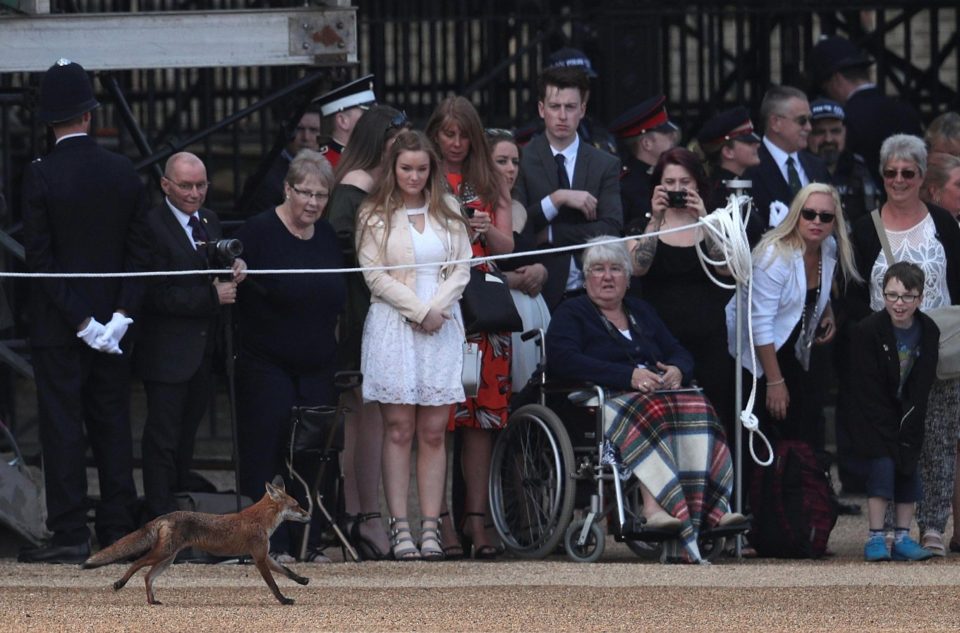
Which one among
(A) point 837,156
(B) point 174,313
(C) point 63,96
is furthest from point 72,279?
(A) point 837,156

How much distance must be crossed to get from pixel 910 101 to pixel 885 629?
26.1 feet

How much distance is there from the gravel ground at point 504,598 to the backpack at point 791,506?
32cm

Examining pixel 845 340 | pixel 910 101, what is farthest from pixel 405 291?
pixel 910 101

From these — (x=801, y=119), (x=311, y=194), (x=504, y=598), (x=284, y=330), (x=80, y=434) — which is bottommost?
(x=504, y=598)

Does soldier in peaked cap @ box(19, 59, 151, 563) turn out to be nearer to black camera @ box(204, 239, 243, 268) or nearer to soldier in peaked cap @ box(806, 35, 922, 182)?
black camera @ box(204, 239, 243, 268)

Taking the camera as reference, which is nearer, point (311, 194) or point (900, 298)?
point (311, 194)

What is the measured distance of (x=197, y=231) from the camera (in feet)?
31.0

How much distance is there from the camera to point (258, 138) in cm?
1694

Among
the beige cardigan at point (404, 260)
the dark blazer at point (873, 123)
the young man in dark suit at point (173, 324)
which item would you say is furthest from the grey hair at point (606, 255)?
the dark blazer at point (873, 123)

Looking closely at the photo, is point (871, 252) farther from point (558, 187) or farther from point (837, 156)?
point (837, 156)

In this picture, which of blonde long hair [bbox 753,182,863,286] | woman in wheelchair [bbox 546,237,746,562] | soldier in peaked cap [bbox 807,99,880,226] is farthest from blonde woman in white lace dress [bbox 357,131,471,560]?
soldier in peaked cap [bbox 807,99,880,226]

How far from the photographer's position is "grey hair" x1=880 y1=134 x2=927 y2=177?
9945 mm

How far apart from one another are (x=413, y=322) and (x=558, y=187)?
134 centimetres

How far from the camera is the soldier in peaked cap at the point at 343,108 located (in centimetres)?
1020
